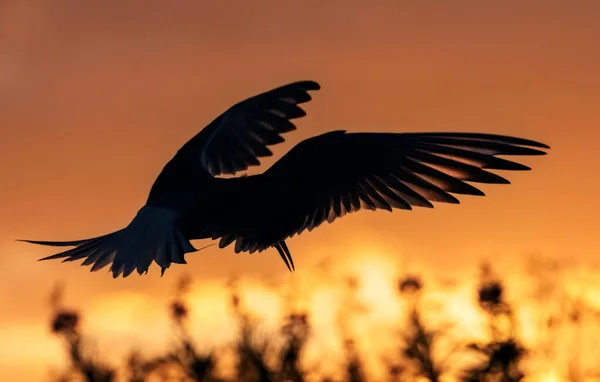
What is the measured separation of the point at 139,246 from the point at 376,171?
189cm

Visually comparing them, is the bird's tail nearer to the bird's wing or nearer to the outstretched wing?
the outstretched wing

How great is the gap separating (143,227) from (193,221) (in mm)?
384

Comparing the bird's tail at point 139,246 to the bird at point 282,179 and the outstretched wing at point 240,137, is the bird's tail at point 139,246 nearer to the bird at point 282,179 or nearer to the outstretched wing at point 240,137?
→ the bird at point 282,179

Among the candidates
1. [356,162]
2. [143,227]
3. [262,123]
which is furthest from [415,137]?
[143,227]

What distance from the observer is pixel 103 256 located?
9766mm

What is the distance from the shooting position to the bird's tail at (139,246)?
30.2ft

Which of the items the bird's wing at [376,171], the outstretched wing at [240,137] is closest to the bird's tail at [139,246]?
the outstretched wing at [240,137]

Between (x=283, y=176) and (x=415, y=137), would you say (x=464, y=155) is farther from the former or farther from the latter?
(x=283, y=176)

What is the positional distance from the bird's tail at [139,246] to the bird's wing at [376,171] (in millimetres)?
804

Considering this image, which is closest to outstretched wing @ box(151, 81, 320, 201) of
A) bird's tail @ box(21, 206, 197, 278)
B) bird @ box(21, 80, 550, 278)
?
bird @ box(21, 80, 550, 278)

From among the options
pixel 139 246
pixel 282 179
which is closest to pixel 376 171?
pixel 282 179

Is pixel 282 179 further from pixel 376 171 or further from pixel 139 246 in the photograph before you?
pixel 139 246

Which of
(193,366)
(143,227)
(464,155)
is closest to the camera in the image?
(143,227)

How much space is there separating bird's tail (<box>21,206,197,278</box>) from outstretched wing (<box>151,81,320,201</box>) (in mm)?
354
